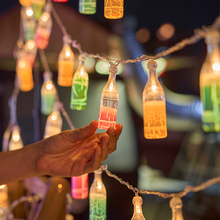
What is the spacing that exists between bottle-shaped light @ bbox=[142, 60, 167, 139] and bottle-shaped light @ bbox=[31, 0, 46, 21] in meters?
1.17

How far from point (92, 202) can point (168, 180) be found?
0.48 metres

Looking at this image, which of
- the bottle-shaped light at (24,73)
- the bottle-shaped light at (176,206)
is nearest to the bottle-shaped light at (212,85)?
the bottle-shaped light at (176,206)

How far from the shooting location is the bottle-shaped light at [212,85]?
2.50 ft

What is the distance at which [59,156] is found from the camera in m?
1.01

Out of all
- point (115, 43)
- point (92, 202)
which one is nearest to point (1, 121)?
point (115, 43)

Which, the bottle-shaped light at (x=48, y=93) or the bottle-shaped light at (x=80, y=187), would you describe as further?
the bottle-shaped light at (x=48, y=93)

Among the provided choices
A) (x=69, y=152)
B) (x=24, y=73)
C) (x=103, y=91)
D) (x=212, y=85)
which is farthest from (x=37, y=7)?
(x=212, y=85)

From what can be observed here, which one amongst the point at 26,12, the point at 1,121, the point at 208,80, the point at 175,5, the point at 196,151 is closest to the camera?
the point at 208,80

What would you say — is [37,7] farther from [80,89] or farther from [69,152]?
[69,152]

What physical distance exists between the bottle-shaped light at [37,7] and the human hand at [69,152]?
1.09 m

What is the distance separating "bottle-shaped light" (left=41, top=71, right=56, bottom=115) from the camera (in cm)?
161

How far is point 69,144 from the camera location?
38.6 inches

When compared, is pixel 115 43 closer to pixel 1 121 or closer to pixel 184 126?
pixel 184 126

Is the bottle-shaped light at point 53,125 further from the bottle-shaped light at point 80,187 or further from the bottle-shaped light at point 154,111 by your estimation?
the bottle-shaped light at point 154,111
